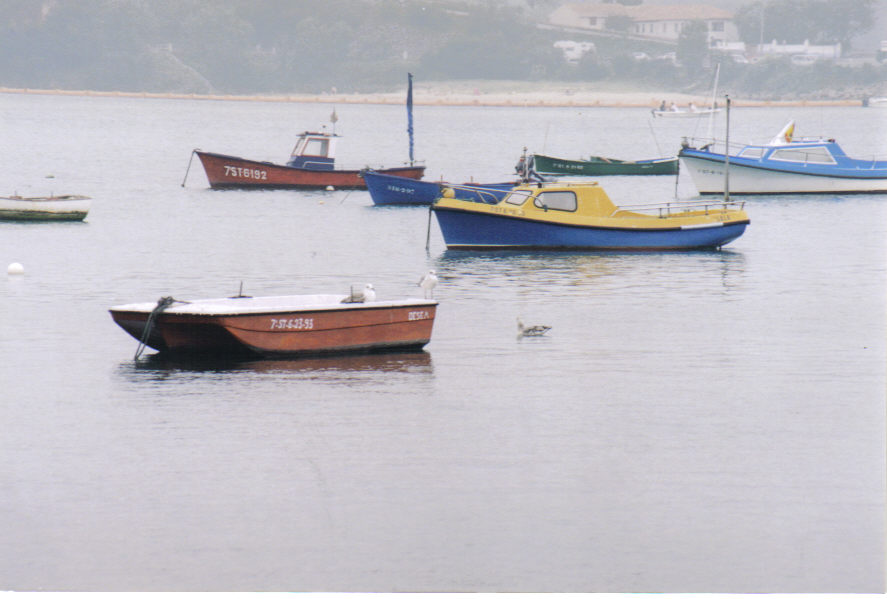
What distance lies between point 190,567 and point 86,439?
4.51 metres

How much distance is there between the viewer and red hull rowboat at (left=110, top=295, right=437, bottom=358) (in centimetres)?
1884

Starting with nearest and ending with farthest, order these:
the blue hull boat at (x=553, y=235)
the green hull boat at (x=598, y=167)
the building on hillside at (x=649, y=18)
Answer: the blue hull boat at (x=553, y=235)
the building on hillside at (x=649, y=18)
the green hull boat at (x=598, y=167)

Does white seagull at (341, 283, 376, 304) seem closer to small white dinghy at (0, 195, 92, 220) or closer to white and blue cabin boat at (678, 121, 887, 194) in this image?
small white dinghy at (0, 195, 92, 220)

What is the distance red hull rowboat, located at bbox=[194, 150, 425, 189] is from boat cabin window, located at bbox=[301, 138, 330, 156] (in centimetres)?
93

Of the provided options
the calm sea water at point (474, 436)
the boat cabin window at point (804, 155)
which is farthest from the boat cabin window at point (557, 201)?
the boat cabin window at point (804, 155)

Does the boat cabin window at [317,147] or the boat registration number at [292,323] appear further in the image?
the boat cabin window at [317,147]

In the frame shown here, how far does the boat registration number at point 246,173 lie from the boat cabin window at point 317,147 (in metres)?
1.94

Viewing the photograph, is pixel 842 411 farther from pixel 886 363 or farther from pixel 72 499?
pixel 72 499

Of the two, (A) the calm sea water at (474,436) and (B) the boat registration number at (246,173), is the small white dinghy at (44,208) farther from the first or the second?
(B) the boat registration number at (246,173)

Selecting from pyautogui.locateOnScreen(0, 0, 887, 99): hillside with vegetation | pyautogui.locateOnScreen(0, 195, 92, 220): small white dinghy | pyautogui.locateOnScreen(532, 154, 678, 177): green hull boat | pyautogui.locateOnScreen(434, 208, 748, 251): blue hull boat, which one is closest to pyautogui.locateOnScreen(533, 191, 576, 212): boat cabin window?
pyautogui.locateOnScreen(434, 208, 748, 251): blue hull boat

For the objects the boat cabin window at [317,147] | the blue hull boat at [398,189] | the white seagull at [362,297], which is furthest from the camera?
the boat cabin window at [317,147]

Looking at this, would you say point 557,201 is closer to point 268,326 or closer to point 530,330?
point 530,330

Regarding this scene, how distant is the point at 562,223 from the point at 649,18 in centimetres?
4593

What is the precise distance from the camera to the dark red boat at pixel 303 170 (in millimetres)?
53469
